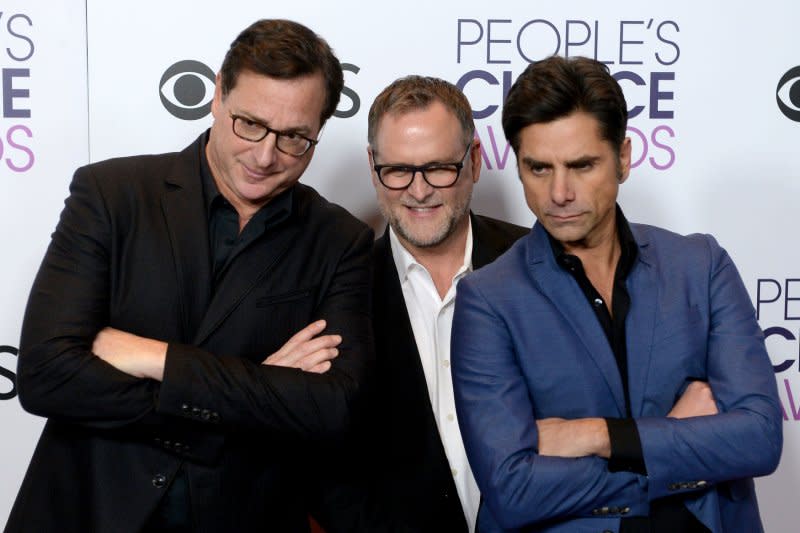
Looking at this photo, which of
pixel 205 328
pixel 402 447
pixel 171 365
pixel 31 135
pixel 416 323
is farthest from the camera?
pixel 31 135

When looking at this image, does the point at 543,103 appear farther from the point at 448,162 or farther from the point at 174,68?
the point at 174,68

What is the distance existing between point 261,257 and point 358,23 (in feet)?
3.88

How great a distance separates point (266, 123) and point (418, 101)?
22.3 inches

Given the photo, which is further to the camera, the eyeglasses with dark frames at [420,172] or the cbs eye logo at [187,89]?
the cbs eye logo at [187,89]

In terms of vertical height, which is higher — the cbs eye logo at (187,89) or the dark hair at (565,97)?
the cbs eye logo at (187,89)

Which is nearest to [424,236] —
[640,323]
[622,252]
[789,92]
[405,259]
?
[405,259]

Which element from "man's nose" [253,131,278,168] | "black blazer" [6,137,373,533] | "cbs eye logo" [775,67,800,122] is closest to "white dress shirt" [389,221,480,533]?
"black blazer" [6,137,373,533]

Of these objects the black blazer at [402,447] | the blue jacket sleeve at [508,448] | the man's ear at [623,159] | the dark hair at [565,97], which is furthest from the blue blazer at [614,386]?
the black blazer at [402,447]

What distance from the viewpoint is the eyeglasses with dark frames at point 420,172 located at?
2818 millimetres

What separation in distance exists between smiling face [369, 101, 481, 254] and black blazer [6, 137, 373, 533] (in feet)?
1.16

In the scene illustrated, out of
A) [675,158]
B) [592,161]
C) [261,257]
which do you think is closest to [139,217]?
[261,257]

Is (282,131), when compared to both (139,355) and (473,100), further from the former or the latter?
(473,100)

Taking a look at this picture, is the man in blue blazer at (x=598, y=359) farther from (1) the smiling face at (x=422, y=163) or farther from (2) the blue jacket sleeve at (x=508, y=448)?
(1) the smiling face at (x=422, y=163)

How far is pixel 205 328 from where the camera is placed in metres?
2.39
